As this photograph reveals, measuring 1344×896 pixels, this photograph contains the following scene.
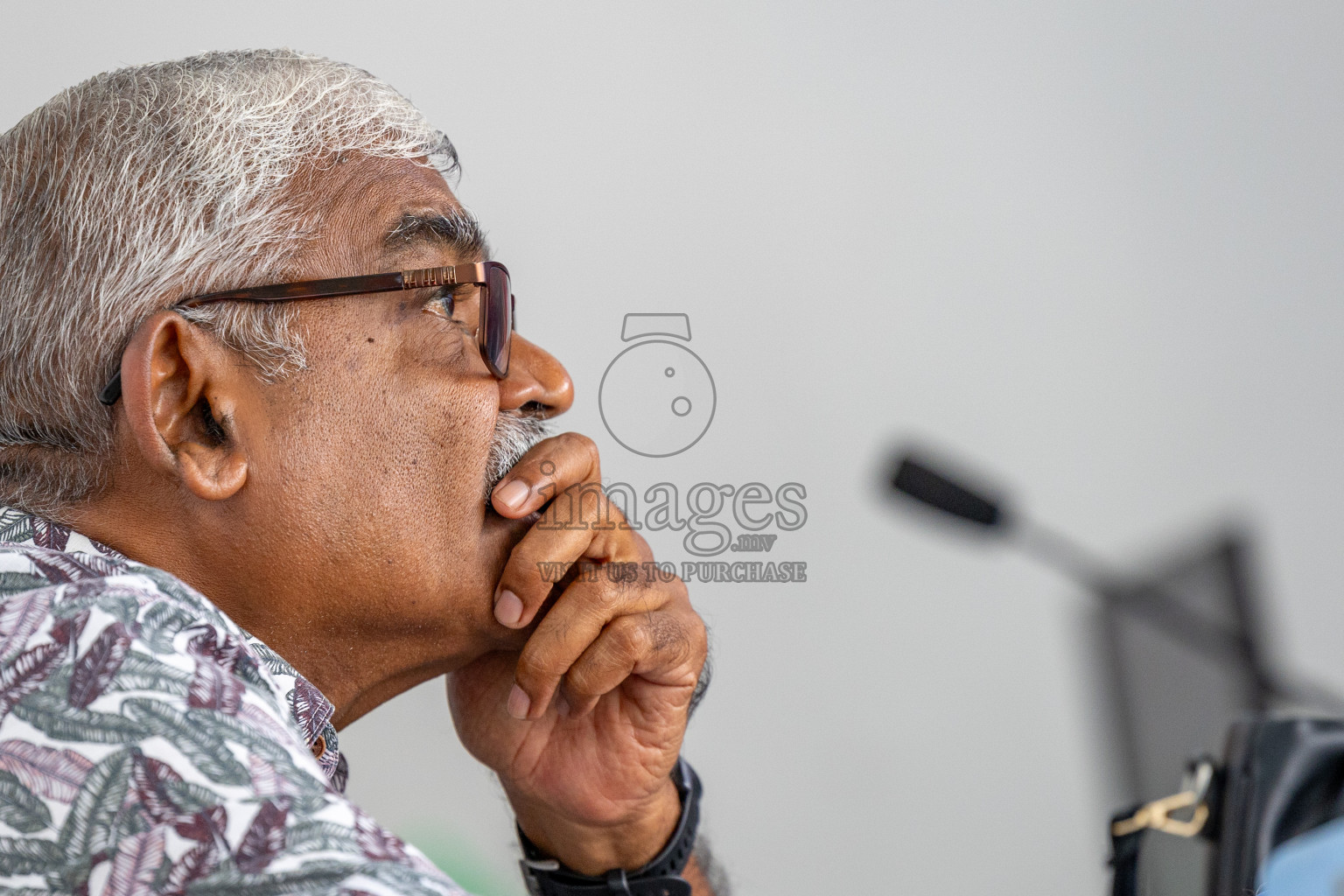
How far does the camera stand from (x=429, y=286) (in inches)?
45.9

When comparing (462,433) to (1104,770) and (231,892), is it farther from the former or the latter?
(1104,770)

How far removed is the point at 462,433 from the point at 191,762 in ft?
1.86

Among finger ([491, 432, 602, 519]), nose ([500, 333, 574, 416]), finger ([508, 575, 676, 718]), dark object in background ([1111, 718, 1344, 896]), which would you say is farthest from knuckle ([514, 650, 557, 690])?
dark object in background ([1111, 718, 1344, 896])

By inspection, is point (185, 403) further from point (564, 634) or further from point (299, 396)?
point (564, 634)

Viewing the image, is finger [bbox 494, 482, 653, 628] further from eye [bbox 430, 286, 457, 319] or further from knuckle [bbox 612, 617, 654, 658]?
eye [bbox 430, 286, 457, 319]

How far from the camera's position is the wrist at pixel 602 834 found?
4.76 ft

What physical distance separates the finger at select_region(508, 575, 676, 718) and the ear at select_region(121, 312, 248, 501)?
36 centimetres

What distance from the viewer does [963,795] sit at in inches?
92.4

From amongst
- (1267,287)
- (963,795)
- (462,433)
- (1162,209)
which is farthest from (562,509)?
(1267,287)

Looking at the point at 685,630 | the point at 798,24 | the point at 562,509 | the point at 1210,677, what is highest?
the point at 798,24

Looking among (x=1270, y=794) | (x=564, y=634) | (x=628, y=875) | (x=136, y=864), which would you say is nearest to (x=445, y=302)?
(x=564, y=634)

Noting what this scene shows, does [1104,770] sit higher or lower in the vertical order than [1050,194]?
lower

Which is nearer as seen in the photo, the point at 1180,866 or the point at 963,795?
the point at 1180,866

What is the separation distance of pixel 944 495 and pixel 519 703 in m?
0.93
